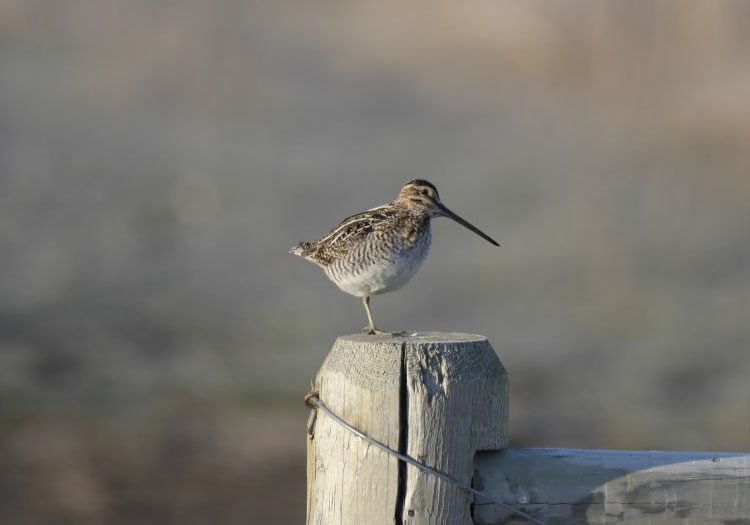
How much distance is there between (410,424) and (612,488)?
0.62 metres

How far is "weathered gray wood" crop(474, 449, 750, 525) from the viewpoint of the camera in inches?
123

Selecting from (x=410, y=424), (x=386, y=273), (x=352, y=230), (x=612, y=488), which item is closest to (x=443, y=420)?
(x=410, y=424)

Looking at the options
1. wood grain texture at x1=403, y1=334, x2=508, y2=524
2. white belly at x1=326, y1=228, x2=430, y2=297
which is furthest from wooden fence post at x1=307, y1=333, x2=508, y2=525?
white belly at x1=326, y1=228, x2=430, y2=297

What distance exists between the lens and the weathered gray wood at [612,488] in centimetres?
313

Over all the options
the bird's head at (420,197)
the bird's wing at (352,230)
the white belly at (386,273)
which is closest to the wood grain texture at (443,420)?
the white belly at (386,273)

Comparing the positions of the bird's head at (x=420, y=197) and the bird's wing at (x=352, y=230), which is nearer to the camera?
the bird's wing at (x=352, y=230)

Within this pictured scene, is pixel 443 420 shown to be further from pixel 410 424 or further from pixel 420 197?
pixel 420 197

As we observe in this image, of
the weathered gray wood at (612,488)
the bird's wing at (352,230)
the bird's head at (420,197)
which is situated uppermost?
the bird's head at (420,197)

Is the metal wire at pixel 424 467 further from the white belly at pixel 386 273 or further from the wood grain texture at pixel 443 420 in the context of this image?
the white belly at pixel 386 273

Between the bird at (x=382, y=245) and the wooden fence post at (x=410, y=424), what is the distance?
1.35 meters

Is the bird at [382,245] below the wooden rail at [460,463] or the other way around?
the other way around

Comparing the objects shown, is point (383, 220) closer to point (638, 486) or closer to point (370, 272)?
point (370, 272)

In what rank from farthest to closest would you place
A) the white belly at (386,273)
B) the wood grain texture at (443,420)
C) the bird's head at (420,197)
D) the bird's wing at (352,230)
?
the bird's head at (420,197) < the bird's wing at (352,230) < the white belly at (386,273) < the wood grain texture at (443,420)

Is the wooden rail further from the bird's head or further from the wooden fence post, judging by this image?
the bird's head
